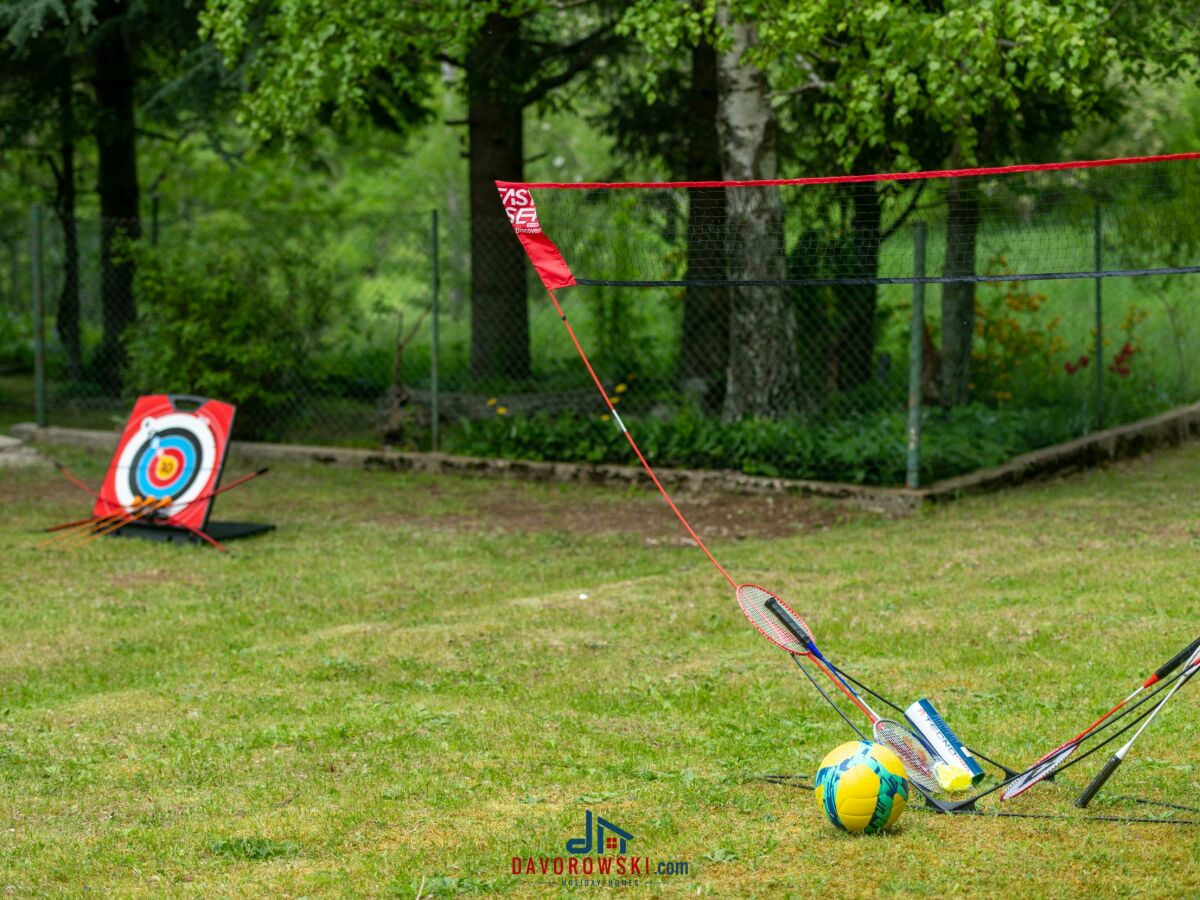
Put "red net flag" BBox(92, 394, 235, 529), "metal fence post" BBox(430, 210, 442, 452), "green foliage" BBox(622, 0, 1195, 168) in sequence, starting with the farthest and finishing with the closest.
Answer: "metal fence post" BBox(430, 210, 442, 452), "red net flag" BBox(92, 394, 235, 529), "green foliage" BBox(622, 0, 1195, 168)

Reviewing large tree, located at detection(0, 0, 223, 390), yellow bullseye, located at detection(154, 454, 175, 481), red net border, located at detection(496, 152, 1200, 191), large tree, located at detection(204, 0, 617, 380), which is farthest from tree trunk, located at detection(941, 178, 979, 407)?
large tree, located at detection(0, 0, 223, 390)

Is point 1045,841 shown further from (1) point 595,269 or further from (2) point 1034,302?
(2) point 1034,302

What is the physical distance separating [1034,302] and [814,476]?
3.40 metres

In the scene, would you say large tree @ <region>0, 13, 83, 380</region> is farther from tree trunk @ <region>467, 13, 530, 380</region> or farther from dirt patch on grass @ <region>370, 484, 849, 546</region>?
dirt patch on grass @ <region>370, 484, 849, 546</region>

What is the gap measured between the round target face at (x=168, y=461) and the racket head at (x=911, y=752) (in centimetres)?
622

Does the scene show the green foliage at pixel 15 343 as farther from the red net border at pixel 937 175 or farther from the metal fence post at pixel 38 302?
the red net border at pixel 937 175

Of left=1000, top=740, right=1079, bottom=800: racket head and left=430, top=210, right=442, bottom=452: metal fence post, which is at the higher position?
left=430, top=210, right=442, bottom=452: metal fence post

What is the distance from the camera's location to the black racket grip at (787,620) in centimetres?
476

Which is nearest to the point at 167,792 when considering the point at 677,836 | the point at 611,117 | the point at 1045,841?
the point at 677,836

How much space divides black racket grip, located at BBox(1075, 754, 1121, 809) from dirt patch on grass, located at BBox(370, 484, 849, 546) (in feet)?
17.2

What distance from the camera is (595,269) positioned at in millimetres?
11859

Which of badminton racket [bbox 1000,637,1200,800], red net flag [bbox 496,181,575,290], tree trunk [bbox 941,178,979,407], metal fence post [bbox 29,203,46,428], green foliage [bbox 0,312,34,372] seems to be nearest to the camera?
badminton racket [bbox 1000,637,1200,800]

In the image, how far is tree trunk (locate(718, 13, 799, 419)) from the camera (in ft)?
37.2

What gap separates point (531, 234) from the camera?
5.43m
